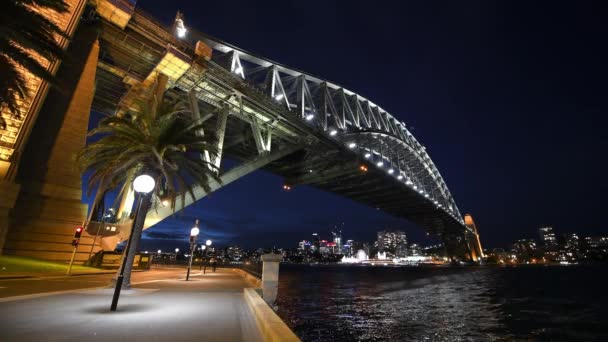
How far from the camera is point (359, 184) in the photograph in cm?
6272

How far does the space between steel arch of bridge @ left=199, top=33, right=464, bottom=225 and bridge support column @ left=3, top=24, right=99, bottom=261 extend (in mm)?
10155

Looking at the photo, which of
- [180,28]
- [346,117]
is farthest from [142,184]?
[346,117]

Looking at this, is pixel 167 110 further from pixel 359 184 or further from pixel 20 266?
pixel 359 184

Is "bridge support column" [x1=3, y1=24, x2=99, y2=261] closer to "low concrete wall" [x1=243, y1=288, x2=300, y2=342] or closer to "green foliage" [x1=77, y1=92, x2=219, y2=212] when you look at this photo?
"green foliage" [x1=77, y1=92, x2=219, y2=212]

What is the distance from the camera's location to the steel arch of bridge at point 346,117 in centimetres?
3385

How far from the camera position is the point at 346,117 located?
64.9 metres

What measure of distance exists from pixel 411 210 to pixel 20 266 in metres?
87.1

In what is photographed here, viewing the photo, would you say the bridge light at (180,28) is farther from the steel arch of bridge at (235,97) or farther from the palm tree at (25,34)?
the palm tree at (25,34)

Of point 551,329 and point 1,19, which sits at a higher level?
point 1,19

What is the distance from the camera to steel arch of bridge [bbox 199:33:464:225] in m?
33.8

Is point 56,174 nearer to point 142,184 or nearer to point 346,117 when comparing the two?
point 142,184

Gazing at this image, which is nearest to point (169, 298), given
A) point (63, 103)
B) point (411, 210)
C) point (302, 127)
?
point (63, 103)

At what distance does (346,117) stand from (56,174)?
5277 centimetres

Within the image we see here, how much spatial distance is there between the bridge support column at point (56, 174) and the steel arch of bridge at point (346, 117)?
1016 cm
